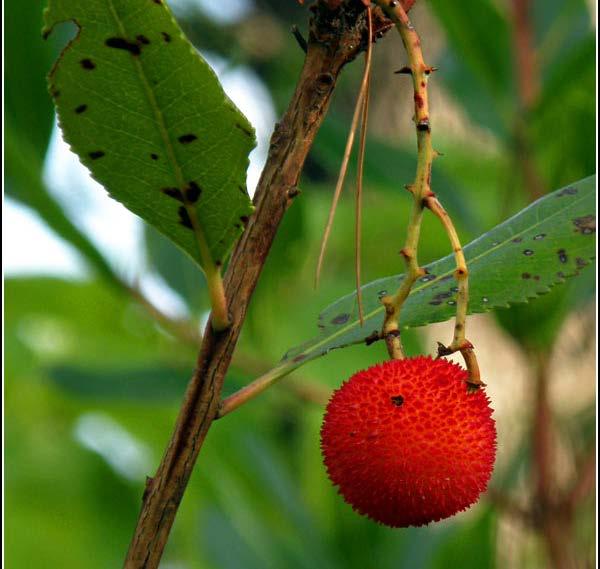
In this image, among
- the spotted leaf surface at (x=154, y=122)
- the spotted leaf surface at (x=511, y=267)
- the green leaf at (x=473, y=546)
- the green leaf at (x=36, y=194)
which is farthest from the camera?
the green leaf at (x=473, y=546)

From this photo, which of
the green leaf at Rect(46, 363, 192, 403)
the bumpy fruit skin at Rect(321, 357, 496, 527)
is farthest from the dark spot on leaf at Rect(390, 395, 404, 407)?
the green leaf at Rect(46, 363, 192, 403)

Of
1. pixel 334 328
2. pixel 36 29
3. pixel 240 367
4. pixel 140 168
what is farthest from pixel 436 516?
pixel 240 367

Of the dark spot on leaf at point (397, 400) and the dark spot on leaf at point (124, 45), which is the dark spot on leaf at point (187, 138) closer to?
the dark spot on leaf at point (124, 45)

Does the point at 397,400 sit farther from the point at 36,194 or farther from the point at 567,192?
the point at 36,194

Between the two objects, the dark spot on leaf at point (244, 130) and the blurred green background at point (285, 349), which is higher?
the blurred green background at point (285, 349)

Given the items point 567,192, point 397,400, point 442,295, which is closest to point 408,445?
point 397,400

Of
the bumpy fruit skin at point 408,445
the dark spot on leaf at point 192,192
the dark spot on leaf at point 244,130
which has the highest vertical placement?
the dark spot on leaf at point 244,130

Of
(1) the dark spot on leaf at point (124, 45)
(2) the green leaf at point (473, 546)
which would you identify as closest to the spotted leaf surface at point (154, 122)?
(1) the dark spot on leaf at point (124, 45)

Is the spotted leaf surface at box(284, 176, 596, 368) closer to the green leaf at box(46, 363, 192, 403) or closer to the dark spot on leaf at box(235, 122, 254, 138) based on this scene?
the dark spot on leaf at box(235, 122, 254, 138)
